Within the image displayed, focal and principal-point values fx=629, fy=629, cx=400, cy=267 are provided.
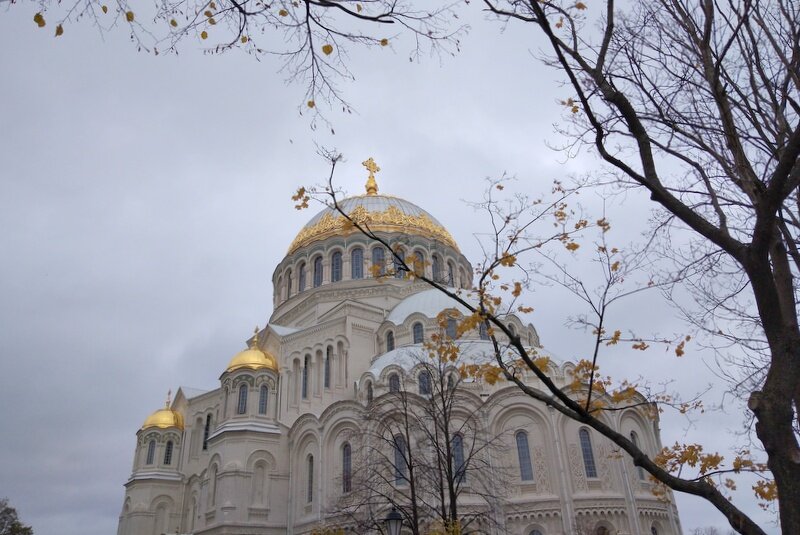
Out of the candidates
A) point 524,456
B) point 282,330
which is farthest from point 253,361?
point 524,456

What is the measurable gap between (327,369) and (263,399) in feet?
11.2

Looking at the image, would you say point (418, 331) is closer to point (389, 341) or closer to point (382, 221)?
point (389, 341)

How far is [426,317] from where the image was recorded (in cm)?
3058

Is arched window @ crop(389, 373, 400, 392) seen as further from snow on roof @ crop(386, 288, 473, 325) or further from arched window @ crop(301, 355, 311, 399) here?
arched window @ crop(301, 355, 311, 399)

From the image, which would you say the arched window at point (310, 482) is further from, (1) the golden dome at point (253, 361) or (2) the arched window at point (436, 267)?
(2) the arched window at point (436, 267)

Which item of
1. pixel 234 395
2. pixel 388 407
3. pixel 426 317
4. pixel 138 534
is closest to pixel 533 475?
pixel 388 407

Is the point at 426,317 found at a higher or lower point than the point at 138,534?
higher

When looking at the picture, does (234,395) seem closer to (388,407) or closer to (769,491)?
(388,407)

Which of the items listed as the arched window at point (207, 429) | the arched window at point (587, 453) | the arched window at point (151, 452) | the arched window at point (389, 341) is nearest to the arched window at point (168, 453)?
the arched window at point (151, 452)

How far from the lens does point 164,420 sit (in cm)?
3603

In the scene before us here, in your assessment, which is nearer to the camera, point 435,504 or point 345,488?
point 435,504

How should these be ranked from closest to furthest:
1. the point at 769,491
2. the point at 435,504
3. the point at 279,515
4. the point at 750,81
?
the point at 750,81, the point at 769,491, the point at 435,504, the point at 279,515

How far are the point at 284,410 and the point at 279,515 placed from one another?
4.93 m

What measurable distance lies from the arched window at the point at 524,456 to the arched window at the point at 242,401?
12.8m
